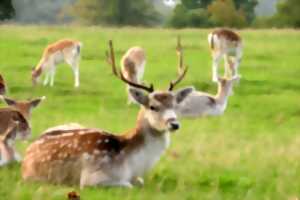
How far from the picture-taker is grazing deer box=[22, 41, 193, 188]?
24.7 feet

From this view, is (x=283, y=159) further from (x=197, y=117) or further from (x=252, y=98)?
(x=252, y=98)

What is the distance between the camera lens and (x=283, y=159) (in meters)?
9.28

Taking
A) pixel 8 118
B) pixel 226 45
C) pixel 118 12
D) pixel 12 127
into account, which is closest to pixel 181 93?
pixel 12 127

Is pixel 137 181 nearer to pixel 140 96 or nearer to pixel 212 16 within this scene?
pixel 140 96

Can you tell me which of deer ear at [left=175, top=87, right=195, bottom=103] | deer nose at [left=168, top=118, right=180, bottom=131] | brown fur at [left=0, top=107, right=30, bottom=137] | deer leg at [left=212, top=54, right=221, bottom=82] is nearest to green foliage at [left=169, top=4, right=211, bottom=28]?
deer leg at [left=212, top=54, right=221, bottom=82]

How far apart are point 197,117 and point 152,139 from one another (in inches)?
304

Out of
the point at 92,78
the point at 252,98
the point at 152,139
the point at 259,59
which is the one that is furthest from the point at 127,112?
the point at 259,59

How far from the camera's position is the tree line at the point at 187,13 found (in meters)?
47.9

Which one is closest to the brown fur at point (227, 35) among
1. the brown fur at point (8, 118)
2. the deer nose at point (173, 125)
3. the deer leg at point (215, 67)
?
the deer leg at point (215, 67)

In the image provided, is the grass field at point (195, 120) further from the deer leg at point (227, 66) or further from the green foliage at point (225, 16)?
the green foliage at point (225, 16)

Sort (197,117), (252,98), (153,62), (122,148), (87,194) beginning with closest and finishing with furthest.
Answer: (87,194) → (122,148) → (197,117) → (252,98) → (153,62)

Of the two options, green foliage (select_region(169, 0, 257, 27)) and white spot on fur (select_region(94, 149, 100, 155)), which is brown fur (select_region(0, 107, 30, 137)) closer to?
white spot on fur (select_region(94, 149, 100, 155))

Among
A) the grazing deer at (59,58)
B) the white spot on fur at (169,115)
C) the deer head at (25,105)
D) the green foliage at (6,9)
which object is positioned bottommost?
the green foliage at (6,9)

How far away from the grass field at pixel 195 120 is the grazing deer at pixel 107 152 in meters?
0.20
